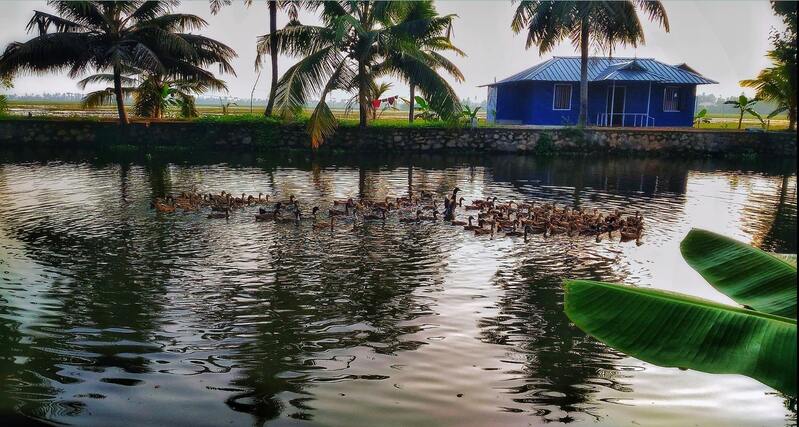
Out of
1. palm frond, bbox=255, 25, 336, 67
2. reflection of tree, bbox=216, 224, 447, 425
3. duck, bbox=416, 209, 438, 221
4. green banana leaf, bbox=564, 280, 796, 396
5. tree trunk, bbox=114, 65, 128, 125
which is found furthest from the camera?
tree trunk, bbox=114, 65, 128, 125

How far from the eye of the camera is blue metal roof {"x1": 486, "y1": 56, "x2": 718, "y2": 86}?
37.1m

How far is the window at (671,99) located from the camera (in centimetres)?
3844

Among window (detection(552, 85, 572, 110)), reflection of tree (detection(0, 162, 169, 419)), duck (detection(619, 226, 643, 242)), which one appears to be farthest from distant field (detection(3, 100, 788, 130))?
duck (detection(619, 226, 643, 242))

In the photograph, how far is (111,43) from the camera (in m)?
28.7

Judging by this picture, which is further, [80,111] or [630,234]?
[80,111]

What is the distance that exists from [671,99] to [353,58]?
71.3ft

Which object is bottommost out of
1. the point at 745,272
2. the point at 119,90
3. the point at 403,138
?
the point at 745,272

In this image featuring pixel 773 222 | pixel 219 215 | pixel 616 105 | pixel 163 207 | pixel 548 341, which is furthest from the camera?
pixel 616 105

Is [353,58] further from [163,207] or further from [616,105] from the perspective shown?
[616,105]

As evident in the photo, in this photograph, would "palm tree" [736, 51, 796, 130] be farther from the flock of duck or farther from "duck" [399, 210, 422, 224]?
"duck" [399, 210, 422, 224]

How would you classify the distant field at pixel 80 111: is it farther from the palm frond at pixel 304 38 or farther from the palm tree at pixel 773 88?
the palm tree at pixel 773 88

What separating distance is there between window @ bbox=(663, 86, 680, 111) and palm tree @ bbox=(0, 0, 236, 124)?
25450mm

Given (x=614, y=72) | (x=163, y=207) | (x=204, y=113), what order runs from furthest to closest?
(x=204, y=113) → (x=614, y=72) → (x=163, y=207)

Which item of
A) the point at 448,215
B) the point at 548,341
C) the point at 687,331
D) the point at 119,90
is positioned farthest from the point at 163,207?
the point at 119,90
